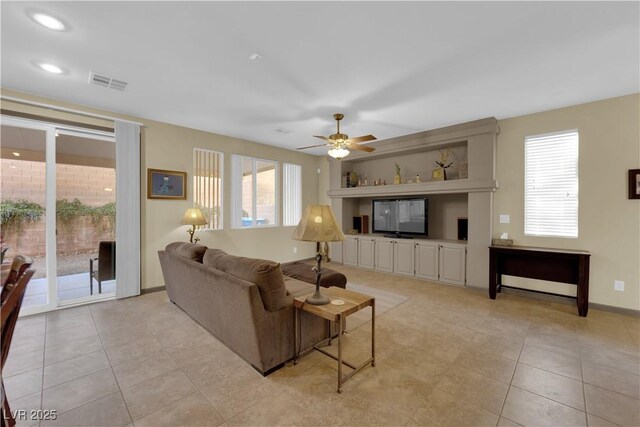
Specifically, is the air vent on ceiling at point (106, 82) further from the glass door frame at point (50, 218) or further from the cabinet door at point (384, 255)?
the cabinet door at point (384, 255)

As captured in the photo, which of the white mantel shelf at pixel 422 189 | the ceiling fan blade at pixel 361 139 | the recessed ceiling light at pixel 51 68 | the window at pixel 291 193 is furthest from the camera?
the window at pixel 291 193

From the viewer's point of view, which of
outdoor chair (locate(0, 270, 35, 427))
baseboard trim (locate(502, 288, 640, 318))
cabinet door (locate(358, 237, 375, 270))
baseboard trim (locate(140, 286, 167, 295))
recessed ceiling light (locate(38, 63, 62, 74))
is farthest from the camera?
cabinet door (locate(358, 237, 375, 270))

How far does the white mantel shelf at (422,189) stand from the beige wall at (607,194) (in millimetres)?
1090

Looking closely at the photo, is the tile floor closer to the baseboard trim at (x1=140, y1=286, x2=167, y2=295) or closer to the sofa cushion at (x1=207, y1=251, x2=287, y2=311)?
the sofa cushion at (x1=207, y1=251, x2=287, y2=311)

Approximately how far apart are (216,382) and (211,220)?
348 centimetres

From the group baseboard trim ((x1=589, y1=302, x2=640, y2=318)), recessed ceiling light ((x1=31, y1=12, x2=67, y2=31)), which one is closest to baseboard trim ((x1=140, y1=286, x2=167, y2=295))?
recessed ceiling light ((x1=31, y1=12, x2=67, y2=31))

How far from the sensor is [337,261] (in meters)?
6.48

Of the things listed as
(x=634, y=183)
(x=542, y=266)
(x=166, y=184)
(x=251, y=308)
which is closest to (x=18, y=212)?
(x=166, y=184)

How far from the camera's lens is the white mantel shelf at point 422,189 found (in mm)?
4355

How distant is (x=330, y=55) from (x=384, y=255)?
402cm

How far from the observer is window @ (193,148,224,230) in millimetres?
4950

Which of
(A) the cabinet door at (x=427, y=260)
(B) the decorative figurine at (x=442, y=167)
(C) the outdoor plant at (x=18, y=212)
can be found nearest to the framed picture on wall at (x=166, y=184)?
(C) the outdoor plant at (x=18, y=212)

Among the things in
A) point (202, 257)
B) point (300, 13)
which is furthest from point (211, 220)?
point (300, 13)

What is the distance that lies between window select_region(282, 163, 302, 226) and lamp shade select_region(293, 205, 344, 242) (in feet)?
14.1
